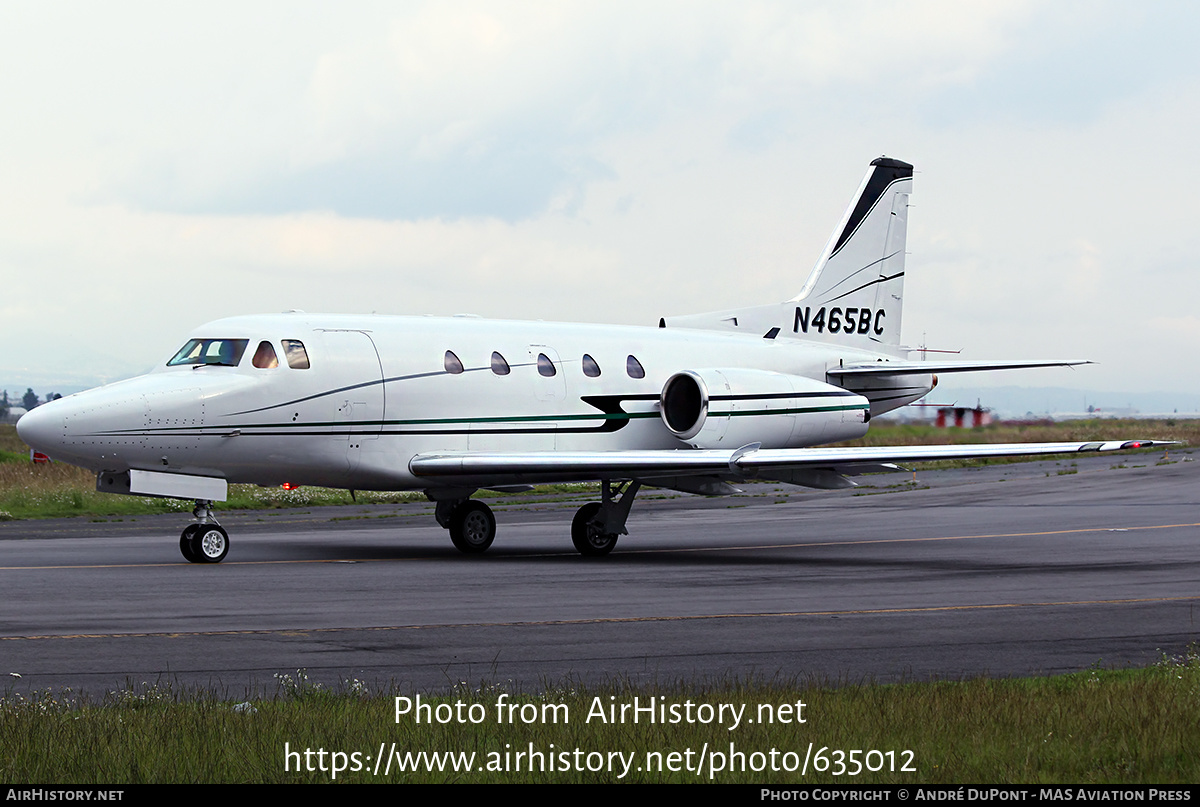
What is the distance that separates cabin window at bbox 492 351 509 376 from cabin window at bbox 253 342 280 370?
346cm

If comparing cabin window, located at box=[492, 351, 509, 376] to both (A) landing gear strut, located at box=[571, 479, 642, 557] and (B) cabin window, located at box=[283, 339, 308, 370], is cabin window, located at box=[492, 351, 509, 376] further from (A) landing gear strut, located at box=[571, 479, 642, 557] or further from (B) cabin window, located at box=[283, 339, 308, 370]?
(B) cabin window, located at box=[283, 339, 308, 370]

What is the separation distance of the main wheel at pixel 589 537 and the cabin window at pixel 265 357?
→ 516cm

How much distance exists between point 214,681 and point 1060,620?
26.6ft

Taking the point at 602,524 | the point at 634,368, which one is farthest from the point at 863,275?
the point at 602,524

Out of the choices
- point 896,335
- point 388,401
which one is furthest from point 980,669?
point 896,335

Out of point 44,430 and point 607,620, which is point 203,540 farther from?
point 607,620

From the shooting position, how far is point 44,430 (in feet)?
62.0

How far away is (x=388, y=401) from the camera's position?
70.1 ft

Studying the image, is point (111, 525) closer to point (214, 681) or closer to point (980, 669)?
point (214, 681)

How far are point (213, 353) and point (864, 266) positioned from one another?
1387 centimetres

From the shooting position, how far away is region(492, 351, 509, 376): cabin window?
22.6 metres

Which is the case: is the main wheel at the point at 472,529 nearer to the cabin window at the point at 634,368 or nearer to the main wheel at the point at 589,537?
the main wheel at the point at 589,537

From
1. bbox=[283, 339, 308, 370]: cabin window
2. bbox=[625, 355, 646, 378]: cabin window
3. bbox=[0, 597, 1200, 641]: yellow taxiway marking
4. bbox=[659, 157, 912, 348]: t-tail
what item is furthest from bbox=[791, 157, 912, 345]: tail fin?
bbox=[0, 597, 1200, 641]: yellow taxiway marking
